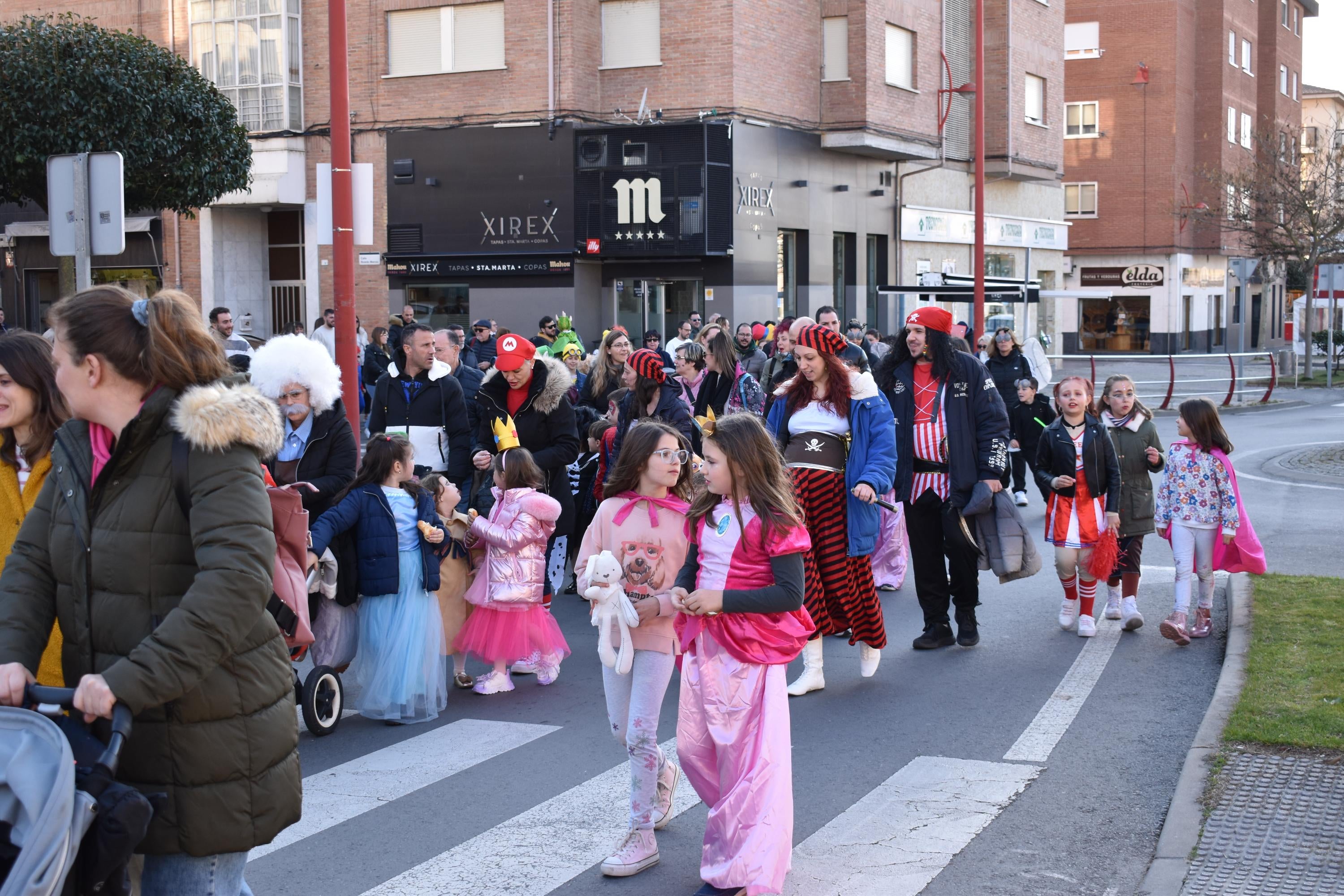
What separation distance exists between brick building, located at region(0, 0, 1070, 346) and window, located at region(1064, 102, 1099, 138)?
85.1ft

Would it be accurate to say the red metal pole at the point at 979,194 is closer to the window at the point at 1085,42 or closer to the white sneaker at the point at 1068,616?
the white sneaker at the point at 1068,616

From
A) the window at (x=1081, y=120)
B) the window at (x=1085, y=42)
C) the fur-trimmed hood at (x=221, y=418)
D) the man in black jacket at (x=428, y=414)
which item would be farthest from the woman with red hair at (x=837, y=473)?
the window at (x=1085, y=42)

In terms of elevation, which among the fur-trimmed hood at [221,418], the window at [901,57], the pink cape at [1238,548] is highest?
the window at [901,57]

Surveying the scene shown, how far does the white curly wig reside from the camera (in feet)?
23.4

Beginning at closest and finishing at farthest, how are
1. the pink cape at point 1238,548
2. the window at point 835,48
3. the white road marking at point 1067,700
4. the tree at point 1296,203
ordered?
the white road marking at point 1067,700
the pink cape at point 1238,548
the window at point 835,48
the tree at point 1296,203

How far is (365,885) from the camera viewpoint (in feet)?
15.9

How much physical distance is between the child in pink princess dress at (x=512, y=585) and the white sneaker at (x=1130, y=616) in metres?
3.63

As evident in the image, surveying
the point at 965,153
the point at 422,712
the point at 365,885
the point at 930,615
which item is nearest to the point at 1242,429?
the point at 965,153

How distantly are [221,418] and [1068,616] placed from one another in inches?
278

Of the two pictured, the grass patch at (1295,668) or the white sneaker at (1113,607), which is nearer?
the grass patch at (1295,668)

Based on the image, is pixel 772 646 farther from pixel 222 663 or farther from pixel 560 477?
pixel 560 477

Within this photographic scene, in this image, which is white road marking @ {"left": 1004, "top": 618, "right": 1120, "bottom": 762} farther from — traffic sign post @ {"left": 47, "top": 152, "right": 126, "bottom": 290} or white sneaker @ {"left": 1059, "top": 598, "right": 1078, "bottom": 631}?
traffic sign post @ {"left": 47, "top": 152, "right": 126, "bottom": 290}

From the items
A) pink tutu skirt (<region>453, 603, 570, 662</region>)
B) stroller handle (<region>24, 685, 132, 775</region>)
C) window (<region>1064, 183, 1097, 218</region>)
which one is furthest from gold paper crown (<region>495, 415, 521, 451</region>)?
window (<region>1064, 183, 1097, 218</region>)

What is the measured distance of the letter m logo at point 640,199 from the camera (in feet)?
88.1
